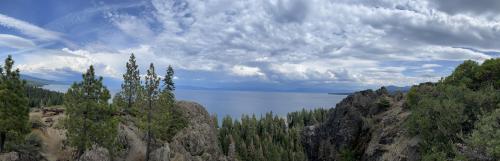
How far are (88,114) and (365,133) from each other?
3453 centimetres

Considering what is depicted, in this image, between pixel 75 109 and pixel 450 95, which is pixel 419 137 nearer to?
pixel 450 95

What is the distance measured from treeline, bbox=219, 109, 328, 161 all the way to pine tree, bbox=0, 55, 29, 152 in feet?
205

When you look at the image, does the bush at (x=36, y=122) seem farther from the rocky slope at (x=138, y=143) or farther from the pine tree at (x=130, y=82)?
the pine tree at (x=130, y=82)

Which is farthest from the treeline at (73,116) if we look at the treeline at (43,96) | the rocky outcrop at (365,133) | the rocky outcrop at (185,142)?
the treeline at (43,96)

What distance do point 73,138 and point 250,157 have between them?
88.6 meters

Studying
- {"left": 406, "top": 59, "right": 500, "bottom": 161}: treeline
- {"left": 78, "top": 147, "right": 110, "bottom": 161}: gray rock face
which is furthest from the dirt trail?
{"left": 406, "top": 59, "right": 500, "bottom": 161}: treeline

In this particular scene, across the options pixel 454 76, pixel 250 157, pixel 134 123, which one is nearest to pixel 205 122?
pixel 134 123

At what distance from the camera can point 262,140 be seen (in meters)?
149

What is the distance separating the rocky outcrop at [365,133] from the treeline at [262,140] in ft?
171

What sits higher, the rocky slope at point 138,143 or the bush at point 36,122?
the bush at point 36,122

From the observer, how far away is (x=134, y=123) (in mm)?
65062

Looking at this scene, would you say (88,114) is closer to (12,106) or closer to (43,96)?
(12,106)

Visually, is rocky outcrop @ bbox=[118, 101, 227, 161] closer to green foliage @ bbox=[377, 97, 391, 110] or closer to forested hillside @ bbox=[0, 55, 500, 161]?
forested hillside @ bbox=[0, 55, 500, 161]

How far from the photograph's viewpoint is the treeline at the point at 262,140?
12888 centimetres
